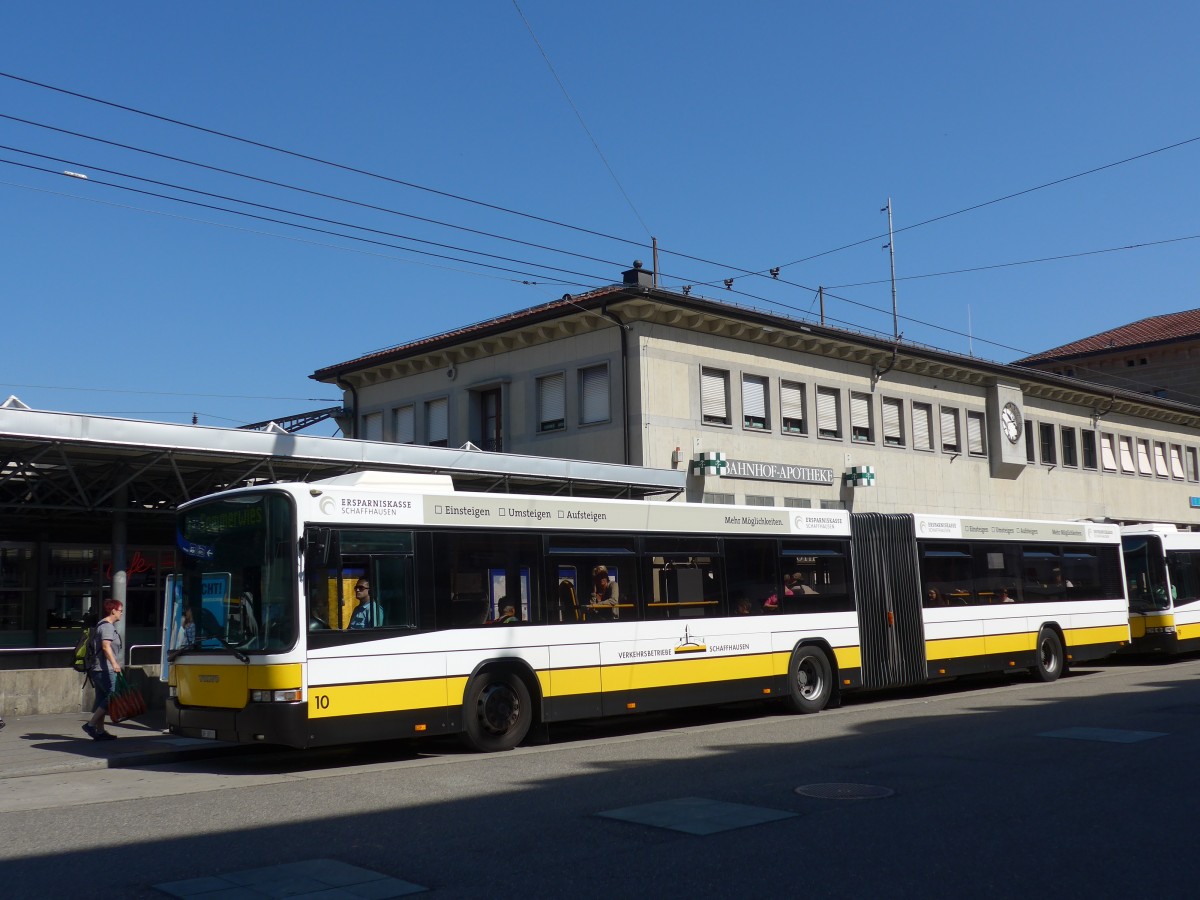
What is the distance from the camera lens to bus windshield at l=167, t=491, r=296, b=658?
39.3ft

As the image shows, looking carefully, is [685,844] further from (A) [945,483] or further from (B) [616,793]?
(A) [945,483]

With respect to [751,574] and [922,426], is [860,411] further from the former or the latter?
[751,574]

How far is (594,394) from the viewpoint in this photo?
28.6 meters

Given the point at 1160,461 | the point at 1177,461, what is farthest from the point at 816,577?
the point at 1177,461

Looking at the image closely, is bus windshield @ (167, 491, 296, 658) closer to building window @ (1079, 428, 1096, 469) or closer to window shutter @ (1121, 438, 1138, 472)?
building window @ (1079, 428, 1096, 469)

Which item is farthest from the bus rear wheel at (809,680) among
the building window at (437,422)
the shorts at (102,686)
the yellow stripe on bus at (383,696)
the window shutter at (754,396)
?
the building window at (437,422)

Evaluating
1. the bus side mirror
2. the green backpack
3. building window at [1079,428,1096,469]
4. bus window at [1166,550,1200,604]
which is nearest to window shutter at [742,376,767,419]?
bus window at [1166,550,1200,604]

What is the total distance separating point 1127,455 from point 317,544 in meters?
40.3

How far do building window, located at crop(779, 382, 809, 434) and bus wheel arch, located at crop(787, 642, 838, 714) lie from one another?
1331cm

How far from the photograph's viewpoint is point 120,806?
10000mm

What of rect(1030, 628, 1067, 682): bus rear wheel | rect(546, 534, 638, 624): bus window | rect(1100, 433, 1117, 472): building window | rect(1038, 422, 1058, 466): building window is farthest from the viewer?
rect(1100, 433, 1117, 472): building window

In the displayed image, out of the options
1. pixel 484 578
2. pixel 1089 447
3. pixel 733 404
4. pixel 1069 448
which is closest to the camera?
pixel 484 578

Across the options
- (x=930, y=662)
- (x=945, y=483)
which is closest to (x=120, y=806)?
(x=930, y=662)

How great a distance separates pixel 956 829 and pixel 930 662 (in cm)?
1147
